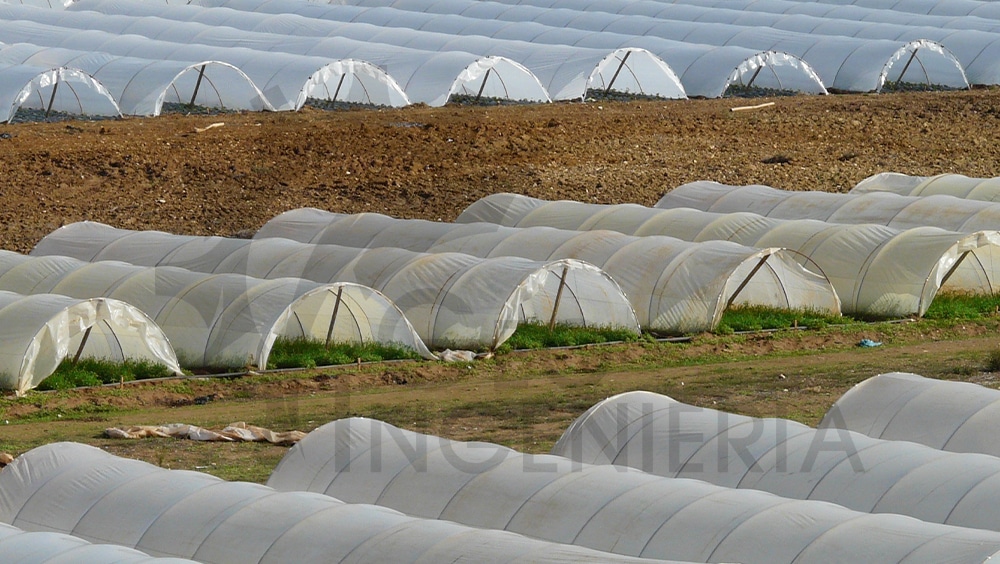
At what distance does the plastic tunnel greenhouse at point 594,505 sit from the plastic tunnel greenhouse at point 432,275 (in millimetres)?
8580

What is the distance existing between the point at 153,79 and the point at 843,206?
20.8 m

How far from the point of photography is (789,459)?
14305 millimetres

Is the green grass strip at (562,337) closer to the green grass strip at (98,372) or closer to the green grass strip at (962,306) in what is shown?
the green grass strip at (98,372)

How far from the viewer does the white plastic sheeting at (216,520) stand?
452 inches

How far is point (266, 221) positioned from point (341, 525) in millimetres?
20174

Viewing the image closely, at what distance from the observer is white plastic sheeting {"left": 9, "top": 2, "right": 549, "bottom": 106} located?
143 feet

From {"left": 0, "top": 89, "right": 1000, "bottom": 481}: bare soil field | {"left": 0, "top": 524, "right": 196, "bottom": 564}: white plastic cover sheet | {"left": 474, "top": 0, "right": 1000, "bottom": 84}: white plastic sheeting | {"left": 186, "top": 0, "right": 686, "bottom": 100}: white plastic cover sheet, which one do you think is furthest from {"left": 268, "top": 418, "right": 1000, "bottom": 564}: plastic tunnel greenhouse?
{"left": 474, "top": 0, "right": 1000, "bottom": 84}: white plastic sheeting

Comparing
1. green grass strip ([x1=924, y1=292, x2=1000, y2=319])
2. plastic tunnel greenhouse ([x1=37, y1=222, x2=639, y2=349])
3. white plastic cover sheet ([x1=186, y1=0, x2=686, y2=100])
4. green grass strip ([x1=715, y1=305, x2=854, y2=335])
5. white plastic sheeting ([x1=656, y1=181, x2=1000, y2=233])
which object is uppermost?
white plastic cover sheet ([x1=186, y1=0, x2=686, y2=100])

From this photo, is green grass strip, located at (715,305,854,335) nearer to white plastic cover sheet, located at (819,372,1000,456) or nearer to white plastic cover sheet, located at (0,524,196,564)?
white plastic cover sheet, located at (819,372,1000,456)

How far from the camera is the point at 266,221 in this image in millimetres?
31625

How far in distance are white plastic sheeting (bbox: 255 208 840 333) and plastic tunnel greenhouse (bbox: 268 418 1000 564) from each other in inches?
425

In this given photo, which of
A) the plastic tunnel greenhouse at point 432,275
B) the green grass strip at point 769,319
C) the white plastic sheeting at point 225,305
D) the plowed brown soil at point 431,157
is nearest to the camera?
the white plastic sheeting at point 225,305

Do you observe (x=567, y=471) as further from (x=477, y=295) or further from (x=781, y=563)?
(x=477, y=295)

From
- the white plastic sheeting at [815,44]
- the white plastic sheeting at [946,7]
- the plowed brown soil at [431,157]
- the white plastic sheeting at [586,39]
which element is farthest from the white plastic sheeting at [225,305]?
the white plastic sheeting at [946,7]
